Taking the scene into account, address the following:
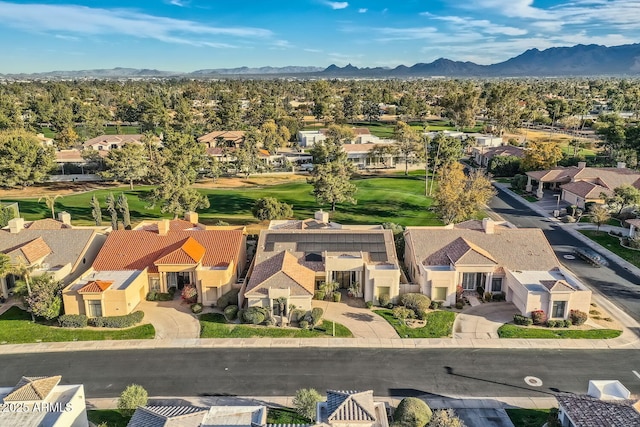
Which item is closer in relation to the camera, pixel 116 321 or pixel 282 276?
pixel 116 321

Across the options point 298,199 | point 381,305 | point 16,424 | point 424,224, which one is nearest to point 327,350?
point 381,305

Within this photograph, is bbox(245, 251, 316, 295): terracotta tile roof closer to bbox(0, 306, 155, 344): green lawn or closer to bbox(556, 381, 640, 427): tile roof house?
bbox(0, 306, 155, 344): green lawn

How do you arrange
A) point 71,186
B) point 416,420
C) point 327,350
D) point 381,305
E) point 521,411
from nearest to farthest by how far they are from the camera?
point 416,420 → point 521,411 → point 327,350 → point 381,305 → point 71,186

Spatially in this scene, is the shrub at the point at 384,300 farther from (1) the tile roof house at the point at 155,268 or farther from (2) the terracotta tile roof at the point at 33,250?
(2) the terracotta tile roof at the point at 33,250

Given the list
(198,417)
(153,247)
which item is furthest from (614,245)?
(198,417)

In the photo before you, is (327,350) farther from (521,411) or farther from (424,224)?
(424,224)

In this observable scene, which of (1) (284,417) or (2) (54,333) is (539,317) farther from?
(2) (54,333)
